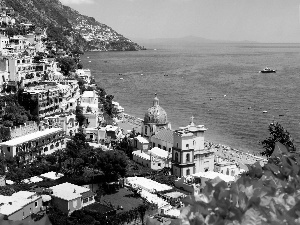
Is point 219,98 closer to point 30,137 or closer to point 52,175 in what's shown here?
point 30,137

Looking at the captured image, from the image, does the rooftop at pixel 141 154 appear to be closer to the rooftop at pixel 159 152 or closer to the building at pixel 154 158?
the building at pixel 154 158

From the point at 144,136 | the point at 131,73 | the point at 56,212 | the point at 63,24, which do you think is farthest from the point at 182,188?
the point at 63,24

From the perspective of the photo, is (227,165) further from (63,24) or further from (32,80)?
(63,24)

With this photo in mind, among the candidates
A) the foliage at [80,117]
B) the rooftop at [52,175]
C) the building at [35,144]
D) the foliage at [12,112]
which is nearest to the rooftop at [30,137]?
the building at [35,144]

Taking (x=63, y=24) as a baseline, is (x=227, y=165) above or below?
below

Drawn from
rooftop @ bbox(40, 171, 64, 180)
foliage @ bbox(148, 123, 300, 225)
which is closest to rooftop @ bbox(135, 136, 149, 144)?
rooftop @ bbox(40, 171, 64, 180)

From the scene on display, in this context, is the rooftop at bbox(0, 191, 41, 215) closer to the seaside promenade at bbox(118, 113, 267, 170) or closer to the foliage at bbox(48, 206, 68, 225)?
the foliage at bbox(48, 206, 68, 225)
